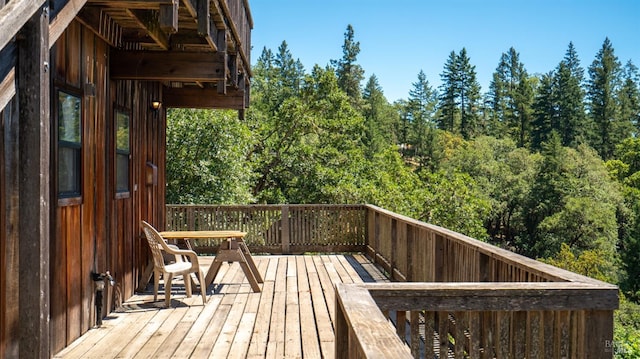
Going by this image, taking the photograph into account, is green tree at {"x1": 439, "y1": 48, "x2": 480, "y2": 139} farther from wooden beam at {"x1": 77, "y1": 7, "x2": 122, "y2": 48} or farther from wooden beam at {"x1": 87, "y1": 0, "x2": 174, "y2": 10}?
wooden beam at {"x1": 87, "y1": 0, "x2": 174, "y2": 10}

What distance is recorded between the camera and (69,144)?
470cm

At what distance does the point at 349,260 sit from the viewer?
1022cm

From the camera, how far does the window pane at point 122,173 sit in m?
6.18

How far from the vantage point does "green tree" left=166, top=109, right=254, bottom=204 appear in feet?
49.4

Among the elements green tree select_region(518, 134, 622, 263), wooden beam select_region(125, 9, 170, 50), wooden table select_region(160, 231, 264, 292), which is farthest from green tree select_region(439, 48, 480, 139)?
wooden beam select_region(125, 9, 170, 50)

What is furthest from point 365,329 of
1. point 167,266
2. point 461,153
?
point 461,153

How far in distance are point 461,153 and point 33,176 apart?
45.4 metres

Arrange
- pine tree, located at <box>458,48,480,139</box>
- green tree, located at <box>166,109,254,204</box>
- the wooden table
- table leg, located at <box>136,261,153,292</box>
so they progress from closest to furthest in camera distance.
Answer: table leg, located at <box>136,261,153,292</box> < the wooden table < green tree, located at <box>166,109,254,204</box> < pine tree, located at <box>458,48,480,139</box>

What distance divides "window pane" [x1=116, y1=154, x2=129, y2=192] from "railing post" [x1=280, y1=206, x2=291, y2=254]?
4.74m

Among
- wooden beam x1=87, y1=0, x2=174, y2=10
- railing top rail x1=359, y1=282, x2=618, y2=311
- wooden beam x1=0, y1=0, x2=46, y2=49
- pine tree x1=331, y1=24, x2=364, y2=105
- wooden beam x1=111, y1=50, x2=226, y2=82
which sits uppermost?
pine tree x1=331, y1=24, x2=364, y2=105

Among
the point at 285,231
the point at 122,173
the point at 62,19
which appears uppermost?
the point at 62,19

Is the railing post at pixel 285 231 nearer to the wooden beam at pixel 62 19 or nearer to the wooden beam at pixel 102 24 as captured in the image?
the wooden beam at pixel 102 24

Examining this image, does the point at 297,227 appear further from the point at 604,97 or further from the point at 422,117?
the point at 422,117

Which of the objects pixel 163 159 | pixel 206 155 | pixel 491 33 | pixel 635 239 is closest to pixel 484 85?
pixel 491 33
